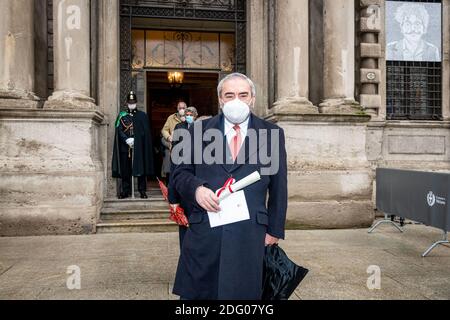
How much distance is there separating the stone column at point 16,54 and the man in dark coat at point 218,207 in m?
5.74

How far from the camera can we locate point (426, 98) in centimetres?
1043

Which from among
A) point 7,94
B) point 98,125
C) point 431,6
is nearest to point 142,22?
point 98,125

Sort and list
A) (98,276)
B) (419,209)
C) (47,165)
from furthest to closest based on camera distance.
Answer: (47,165) < (419,209) < (98,276)

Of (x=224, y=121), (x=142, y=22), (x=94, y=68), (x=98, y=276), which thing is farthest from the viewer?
(x=142, y=22)

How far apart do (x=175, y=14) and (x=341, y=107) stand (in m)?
4.11

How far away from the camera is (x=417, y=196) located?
6.83m

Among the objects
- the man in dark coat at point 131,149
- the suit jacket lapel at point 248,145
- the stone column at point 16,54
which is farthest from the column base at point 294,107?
the suit jacket lapel at point 248,145

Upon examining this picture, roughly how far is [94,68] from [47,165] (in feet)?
8.34

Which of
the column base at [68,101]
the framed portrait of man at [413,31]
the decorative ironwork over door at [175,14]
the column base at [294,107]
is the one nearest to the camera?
the column base at [68,101]

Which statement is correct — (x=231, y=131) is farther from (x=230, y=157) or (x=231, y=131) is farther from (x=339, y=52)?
(x=339, y=52)

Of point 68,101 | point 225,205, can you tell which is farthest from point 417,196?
point 68,101

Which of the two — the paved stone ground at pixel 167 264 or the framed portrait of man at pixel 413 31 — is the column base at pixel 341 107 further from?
the framed portrait of man at pixel 413 31

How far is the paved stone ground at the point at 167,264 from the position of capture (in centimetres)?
438

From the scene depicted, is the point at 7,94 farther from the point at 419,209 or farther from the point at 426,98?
the point at 426,98
